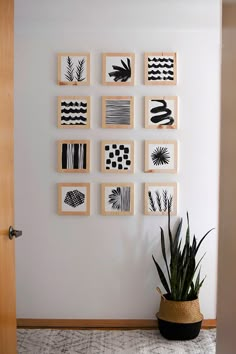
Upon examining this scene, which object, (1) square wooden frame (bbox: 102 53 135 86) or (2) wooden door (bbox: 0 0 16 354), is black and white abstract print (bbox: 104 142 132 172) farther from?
(2) wooden door (bbox: 0 0 16 354)

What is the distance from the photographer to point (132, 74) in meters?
3.88

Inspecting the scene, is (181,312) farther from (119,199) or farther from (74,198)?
(74,198)

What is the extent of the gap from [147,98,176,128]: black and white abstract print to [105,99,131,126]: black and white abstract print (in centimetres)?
18

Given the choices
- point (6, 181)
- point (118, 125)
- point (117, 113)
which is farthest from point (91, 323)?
point (6, 181)

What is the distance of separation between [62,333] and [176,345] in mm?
937

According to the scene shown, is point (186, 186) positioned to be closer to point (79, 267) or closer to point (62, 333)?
point (79, 267)

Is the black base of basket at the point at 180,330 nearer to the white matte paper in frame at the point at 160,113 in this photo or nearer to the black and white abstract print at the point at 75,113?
the white matte paper in frame at the point at 160,113

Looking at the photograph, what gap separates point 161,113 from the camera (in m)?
3.87

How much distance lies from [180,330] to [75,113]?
1962 mm

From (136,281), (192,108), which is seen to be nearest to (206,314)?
(136,281)

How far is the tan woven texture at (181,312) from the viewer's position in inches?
139

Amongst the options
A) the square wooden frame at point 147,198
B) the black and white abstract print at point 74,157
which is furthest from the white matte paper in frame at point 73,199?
the square wooden frame at point 147,198

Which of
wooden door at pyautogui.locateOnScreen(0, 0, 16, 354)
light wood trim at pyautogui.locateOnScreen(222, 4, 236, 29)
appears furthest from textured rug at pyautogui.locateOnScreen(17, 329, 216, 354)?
light wood trim at pyautogui.locateOnScreen(222, 4, 236, 29)

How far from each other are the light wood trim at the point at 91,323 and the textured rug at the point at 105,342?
3.9 inches
